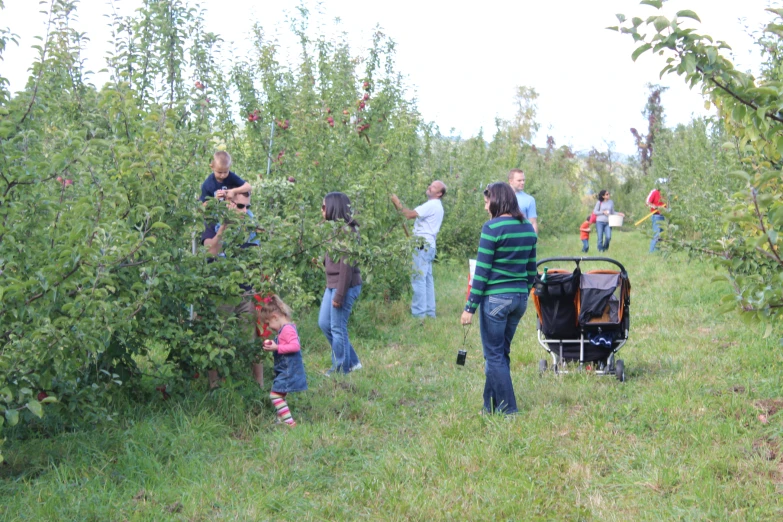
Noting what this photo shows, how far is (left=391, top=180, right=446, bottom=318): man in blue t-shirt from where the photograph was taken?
34.6ft

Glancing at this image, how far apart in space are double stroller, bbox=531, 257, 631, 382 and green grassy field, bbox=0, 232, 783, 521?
256 millimetres

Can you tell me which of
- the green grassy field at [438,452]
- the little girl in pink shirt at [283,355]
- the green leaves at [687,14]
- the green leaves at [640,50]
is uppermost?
the green leaves at [687,14]

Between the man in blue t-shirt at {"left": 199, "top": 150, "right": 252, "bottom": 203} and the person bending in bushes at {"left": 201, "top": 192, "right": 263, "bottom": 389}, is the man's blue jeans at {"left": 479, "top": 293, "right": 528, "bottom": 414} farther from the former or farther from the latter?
the man in blue t-shirt at {"left": 199, "top": 150, "right": 252, "bottom": 203}

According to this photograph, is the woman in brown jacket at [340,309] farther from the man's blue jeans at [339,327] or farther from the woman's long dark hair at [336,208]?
the woman's long dark hair at [336,208]

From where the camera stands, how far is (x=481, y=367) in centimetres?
793

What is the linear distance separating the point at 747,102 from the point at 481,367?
508cm

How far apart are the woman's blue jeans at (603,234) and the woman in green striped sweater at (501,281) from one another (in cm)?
1543

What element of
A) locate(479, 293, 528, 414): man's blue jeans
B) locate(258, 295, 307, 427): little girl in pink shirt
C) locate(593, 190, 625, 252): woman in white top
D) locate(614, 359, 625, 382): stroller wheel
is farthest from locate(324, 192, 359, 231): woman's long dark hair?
locate(593, 190, 625, 252): woman in white top

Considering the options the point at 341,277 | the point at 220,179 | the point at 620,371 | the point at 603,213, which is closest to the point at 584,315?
the point at 620,371

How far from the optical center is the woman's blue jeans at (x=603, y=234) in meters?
20.7

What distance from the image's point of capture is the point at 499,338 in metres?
5.92

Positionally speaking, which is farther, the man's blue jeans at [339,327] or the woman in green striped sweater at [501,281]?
the man's blue jeans at [339,327]

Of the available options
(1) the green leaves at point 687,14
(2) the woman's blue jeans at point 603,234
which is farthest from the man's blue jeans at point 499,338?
(2) the woman's blue jeans at point 603,234

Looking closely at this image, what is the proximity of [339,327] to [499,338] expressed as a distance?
2.15 m
